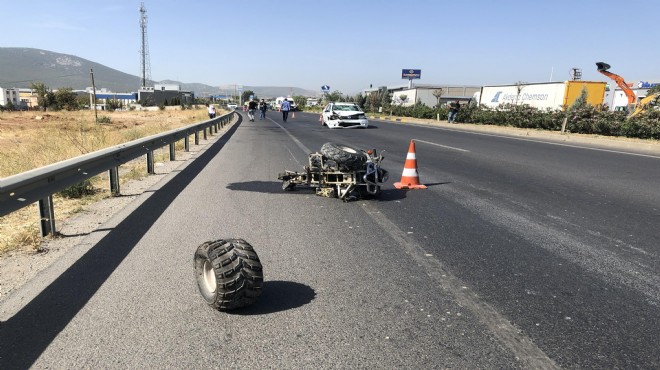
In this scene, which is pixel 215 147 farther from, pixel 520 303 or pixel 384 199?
pixel 520 303

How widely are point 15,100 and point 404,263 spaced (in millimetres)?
176459

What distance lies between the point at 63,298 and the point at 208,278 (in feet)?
3.50

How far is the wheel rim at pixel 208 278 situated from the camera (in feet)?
11.0

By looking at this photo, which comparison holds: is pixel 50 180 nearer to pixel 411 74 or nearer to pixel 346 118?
pixel 346 118

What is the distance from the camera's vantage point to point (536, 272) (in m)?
4.05

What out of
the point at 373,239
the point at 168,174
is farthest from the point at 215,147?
the point at 373,239

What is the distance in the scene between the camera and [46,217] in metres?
4.80

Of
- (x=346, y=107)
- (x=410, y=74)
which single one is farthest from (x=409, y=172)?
(x=410, y=74)

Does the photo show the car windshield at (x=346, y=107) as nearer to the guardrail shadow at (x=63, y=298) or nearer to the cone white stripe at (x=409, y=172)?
the cone white stripe at (x=409, y=172)

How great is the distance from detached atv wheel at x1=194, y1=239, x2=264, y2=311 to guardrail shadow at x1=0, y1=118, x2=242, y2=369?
923 mm

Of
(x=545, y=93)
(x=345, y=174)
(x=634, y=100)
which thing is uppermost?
(x=545, y=93)

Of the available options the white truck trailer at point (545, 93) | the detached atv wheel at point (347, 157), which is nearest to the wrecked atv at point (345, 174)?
the detached atv wheel at point (347, 157)

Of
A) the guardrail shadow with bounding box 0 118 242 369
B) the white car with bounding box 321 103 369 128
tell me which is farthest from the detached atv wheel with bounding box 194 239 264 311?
the white car with bounding box 321 103 369 128

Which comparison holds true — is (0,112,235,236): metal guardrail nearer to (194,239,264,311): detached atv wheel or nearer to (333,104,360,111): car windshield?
(194,239,264,311): detached atv wheel
